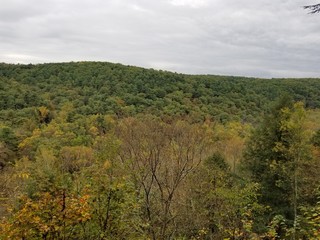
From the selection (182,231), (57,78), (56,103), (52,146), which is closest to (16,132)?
(52,146)

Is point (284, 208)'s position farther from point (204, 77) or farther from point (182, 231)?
point (204, 77)

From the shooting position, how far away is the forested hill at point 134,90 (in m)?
65.8

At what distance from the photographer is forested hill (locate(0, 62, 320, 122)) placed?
6575 centimetres

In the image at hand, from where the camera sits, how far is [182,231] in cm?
1403

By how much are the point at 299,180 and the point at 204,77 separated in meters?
71.1

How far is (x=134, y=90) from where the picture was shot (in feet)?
242

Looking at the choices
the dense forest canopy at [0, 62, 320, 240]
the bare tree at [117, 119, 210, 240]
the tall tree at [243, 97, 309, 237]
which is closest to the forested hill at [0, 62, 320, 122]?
the dense forest canopy at [0, 62, 320, 240]

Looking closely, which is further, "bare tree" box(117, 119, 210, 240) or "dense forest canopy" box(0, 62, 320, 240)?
"bare tree" box(117, 119, 210, 240)

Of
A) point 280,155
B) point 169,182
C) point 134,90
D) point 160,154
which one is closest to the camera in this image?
point 160,154

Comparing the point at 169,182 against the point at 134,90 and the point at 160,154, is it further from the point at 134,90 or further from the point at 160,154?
the point at 134,90

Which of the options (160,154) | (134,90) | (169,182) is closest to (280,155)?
(169,182)

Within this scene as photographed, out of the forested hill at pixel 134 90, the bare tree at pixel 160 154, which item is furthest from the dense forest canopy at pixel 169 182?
the forested hill at pixel 134 90

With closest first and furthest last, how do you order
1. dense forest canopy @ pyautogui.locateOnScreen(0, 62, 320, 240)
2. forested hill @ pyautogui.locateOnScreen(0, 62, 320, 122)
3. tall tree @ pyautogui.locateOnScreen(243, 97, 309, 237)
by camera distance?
dense forest canopy @ pyautogui.locateOnScreen(0, 62, 320, 240) → tall tree @ pyautogui.locateOnScreen(243, 97, 309, 237) → forested hill @ pyautogui.locateOnScreen(0, 62, 320, 122)

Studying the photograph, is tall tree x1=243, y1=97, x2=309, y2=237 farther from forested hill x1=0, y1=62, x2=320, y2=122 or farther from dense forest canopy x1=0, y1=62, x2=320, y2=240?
forested hill x1=0, y1=62, x2=320, y2=122
